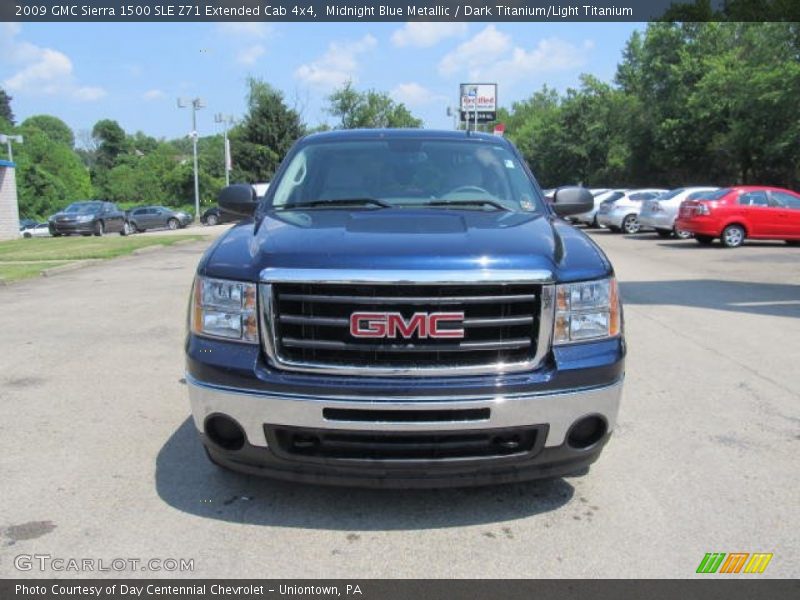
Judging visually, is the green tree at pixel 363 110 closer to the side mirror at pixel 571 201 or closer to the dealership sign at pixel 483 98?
the dealership sign at pixel 483 98

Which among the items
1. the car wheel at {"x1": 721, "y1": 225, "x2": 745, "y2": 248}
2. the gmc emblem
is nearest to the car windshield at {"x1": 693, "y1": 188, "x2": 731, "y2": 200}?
the car wheel at {"x1": 721, "y1": 225, "x2": 745, "y2": 248}

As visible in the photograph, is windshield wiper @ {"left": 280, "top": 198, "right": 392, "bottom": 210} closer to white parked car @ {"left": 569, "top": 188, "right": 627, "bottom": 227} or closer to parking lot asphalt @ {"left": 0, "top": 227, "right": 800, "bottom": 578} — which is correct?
parking lot asphalt @ {"left": 0, "top": 227, "right": 800, "bottom": 578}

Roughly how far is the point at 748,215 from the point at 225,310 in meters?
18.0

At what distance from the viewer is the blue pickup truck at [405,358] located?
10.0ft

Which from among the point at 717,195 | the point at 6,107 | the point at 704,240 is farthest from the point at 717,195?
the point at 6,107

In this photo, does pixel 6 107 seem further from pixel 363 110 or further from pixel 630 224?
pixel 630 224

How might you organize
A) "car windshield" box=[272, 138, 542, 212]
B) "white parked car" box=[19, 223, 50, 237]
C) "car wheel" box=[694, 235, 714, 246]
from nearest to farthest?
1. "car windshield" box=[272, 138, 542, 212]
2. "car wheel" box=[694, 235, 714, 246]
3. "white parked car" box=[19, 223, 50, 237]

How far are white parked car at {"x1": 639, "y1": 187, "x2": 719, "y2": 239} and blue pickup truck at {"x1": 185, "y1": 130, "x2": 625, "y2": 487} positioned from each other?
19.0 metres

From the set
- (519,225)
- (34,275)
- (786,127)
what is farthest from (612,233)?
(519,225)

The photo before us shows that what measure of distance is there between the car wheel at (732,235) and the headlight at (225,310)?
17.7 m

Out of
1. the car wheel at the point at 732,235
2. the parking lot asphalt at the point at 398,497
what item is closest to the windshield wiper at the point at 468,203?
the parking lot asphalt at the point at 398,497

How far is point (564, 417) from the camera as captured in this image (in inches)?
124

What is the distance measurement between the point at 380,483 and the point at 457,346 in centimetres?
67

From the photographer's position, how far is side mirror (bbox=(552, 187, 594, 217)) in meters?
4.91
